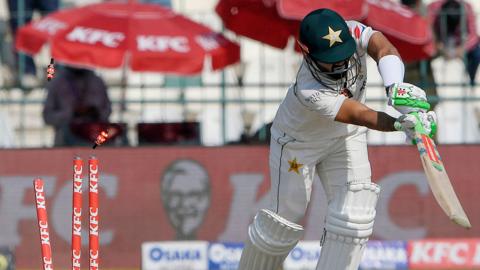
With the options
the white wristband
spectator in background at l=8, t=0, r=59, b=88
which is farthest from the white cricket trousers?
spectator in background at l=8, t=0, r=59, b=88

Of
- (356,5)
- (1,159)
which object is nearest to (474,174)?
(356,5)

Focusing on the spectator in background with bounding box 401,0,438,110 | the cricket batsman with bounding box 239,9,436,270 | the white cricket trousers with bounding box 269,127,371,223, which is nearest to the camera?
the cricket batsman with bounding box 239,9,436,270

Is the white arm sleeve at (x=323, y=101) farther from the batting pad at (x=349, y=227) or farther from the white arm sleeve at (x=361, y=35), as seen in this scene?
the batting pad at (x=349, y=227)

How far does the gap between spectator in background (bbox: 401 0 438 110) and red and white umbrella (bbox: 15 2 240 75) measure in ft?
5.12

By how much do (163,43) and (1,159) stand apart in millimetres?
1527

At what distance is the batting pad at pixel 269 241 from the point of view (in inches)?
259

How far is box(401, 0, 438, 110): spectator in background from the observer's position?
34.6 feet

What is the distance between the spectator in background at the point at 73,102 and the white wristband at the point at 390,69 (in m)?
4.32

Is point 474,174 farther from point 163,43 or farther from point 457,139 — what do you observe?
point 163,43

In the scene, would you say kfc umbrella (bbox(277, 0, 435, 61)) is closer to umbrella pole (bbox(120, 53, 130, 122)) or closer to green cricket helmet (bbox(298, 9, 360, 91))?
umbrella pole (bbox(120, 53, 130, 122))

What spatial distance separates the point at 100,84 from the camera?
33.4 ft

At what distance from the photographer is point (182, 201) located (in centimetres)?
971

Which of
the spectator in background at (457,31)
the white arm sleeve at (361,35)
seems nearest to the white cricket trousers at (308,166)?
the white arm sleeve at (361,35)

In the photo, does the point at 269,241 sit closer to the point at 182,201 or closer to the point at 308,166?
the point at 308,166
